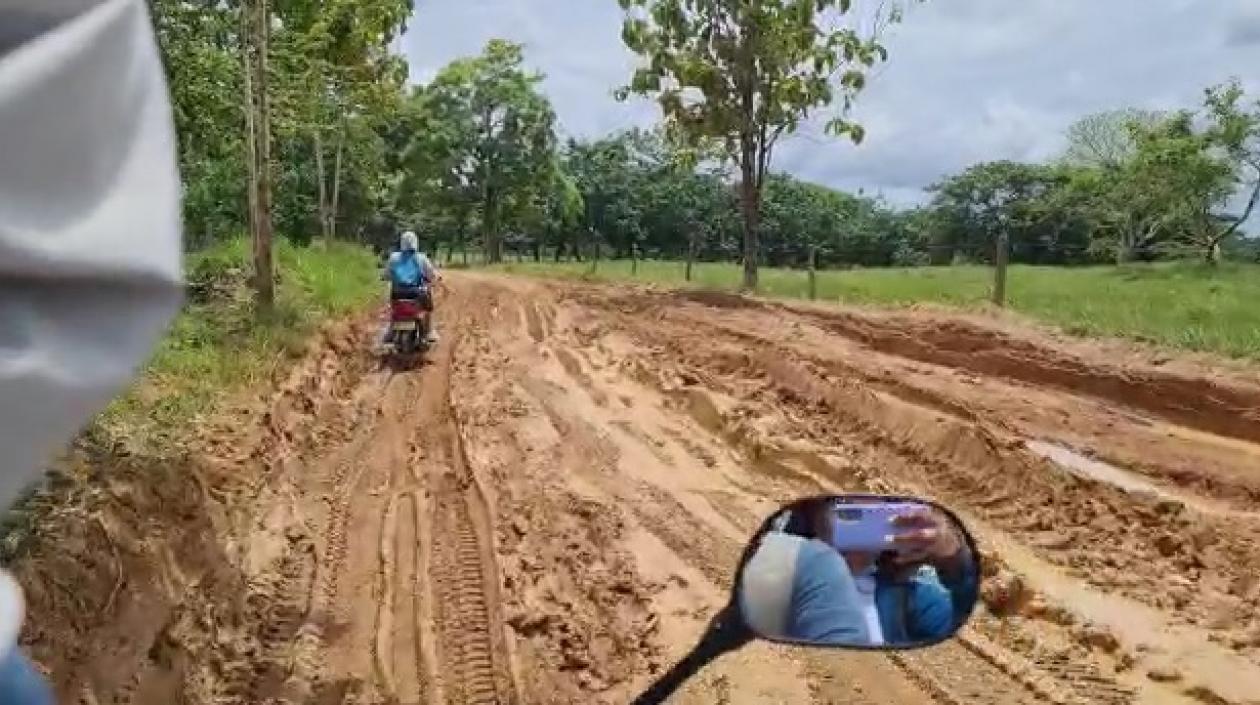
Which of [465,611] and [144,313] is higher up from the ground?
[144,313]

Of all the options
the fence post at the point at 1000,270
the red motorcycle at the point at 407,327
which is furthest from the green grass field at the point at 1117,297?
the red motorcycle at the point at 407,327

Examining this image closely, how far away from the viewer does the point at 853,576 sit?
69.2 inches

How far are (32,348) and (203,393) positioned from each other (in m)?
8.19

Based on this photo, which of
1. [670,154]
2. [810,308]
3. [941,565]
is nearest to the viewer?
[941,565]

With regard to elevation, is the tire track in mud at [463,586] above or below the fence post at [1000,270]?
below

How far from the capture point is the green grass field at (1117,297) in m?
12.8

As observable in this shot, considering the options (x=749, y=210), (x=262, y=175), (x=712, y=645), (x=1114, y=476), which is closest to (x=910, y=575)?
(x=712, y=645)

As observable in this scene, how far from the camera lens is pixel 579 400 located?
1157cm

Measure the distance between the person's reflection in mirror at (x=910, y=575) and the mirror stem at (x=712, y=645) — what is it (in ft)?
0.59

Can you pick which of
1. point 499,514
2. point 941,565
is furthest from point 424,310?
point 941,565

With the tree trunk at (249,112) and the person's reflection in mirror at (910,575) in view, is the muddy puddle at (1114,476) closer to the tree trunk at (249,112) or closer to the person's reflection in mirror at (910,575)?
the person's reflection in mirror at (910,575)

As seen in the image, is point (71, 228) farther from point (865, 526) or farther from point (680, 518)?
point (680, 518)

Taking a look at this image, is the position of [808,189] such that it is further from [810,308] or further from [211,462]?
[211,462]

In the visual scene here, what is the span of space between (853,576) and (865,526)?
0.08 metres
